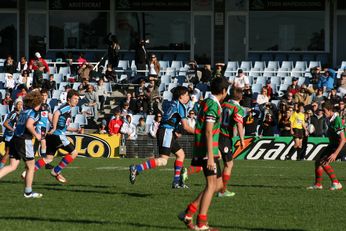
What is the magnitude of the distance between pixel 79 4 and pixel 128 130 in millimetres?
12252

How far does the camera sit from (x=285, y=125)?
31453 millimetres

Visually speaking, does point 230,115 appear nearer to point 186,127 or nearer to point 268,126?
point 186,127

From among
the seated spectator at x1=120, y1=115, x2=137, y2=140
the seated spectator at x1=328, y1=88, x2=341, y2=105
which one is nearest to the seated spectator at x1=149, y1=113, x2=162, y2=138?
the seated spectator at x1=120, y1=115, x2=137, y2=140

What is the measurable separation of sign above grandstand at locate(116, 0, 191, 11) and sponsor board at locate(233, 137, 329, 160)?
1234 cm

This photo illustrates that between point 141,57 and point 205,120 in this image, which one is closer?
point 205,120

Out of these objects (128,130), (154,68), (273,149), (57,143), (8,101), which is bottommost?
(273,149)

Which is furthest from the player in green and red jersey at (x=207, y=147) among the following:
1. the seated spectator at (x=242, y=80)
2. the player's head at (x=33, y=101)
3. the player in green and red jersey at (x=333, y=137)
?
the seated spectator at (x=242, y=80)

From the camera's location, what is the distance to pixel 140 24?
138ft

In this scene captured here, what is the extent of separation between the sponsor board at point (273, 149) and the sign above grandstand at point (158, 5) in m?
12.3

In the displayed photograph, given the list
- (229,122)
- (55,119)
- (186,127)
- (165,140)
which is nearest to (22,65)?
(55,119)

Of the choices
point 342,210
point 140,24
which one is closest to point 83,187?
point 342,210

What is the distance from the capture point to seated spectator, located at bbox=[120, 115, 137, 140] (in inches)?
1225

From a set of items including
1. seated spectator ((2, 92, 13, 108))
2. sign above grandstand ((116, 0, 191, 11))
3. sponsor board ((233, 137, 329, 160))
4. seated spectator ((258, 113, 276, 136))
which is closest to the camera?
sponsor board ((233, 137, 329, 160))

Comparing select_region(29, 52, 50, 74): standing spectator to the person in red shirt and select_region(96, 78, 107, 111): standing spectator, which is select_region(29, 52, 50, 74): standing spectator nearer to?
select_region(96, 78, 107, 111): standing spectator
